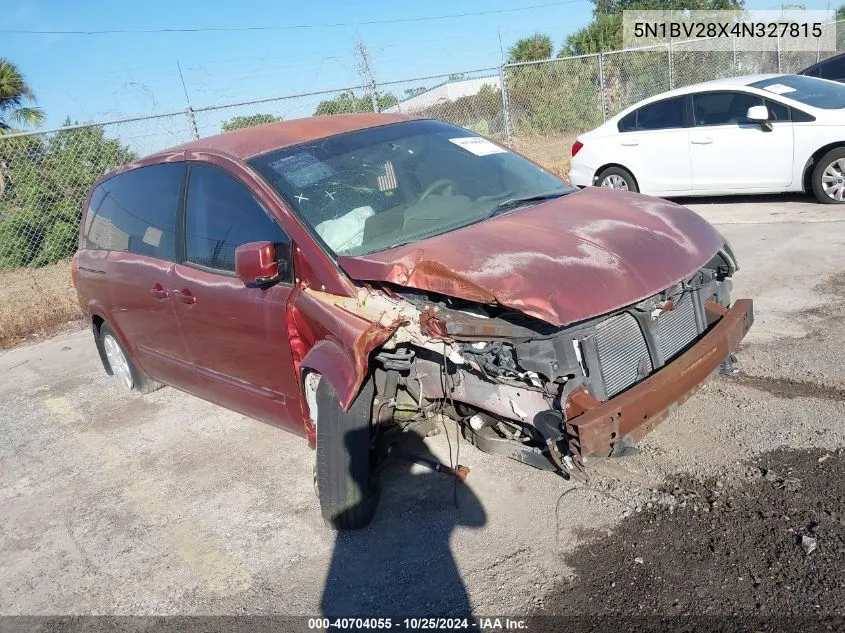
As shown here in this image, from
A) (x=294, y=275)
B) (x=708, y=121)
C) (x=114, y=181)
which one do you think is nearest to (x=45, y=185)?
(x=114, y=181)

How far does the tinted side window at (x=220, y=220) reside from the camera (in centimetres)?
374

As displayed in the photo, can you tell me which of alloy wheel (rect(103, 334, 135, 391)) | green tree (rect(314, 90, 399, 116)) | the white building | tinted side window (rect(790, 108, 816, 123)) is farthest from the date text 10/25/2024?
the white building

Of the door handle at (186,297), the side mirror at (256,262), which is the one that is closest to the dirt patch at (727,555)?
the side mirror at (256,262)

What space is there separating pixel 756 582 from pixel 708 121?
7.35 meters

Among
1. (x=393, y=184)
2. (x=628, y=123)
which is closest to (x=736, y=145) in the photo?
(x=628, y=123)

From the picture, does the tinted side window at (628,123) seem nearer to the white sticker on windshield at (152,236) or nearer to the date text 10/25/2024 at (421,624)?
the white sticker on windshield at (152,236)

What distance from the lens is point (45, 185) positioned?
10.2m

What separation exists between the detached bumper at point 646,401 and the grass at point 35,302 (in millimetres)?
4739

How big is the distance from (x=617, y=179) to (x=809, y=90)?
2.45 metres

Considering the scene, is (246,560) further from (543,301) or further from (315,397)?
(543,301)

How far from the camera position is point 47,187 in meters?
10.2

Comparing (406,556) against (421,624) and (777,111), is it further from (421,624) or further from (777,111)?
(777,111)

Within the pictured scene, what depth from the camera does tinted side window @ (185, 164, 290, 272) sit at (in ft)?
12.3

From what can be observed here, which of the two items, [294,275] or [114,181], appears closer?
[294,275]
